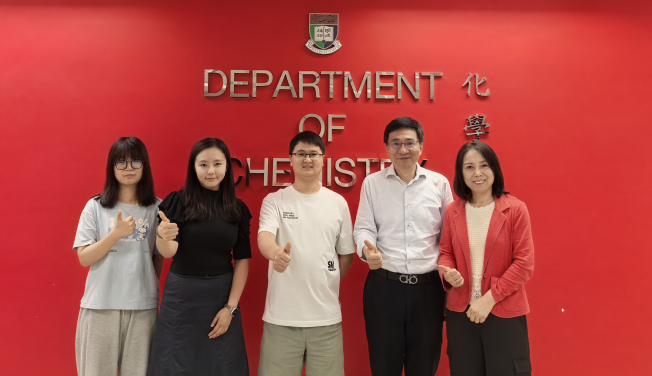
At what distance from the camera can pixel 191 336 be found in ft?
6.63

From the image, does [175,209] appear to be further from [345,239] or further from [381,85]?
[381,85]

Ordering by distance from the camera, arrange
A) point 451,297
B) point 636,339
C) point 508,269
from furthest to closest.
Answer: point 636,339 < point 451,297 < point 508,269

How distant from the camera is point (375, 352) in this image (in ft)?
7.05

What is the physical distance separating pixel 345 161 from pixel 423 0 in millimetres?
1353

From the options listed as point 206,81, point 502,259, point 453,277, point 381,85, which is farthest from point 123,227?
point 502,259

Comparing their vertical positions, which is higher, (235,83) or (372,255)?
(235,83)

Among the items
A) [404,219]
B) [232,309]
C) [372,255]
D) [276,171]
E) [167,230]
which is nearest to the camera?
[167,230]

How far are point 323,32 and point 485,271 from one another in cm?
197

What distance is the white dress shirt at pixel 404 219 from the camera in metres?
2.16

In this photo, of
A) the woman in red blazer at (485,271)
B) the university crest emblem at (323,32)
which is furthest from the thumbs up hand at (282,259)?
the university crest emblem at (323,32)

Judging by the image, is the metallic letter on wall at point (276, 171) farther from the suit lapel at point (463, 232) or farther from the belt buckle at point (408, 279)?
the suit lapel at point (463, 232)

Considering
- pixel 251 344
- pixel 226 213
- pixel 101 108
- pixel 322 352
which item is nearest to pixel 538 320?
pixel 322 352

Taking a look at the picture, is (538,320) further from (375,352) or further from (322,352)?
(322,352)

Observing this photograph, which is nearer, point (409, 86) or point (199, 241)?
point (199, 241)
